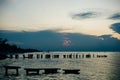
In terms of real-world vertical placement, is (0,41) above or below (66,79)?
above

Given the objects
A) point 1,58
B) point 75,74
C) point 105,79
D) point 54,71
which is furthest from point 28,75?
point 1,58

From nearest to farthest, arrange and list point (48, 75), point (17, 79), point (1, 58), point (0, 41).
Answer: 1. point (17, 79)
2. point (48, 75)
3. point (1, 58)
4. point (0, 41)

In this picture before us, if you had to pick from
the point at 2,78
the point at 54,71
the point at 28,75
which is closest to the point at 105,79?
the point at 54,71

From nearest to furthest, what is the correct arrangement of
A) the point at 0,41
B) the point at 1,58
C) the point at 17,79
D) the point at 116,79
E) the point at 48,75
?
the point at 17,79 < the point at 116,79 < the point at 48,75 < the point at 1,58 < the point at 0,41

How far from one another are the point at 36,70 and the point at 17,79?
2.62m

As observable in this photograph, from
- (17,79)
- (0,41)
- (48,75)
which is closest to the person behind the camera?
(17,79)

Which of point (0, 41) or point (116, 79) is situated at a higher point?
point (0, 41)

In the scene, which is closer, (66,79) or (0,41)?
(66,79)

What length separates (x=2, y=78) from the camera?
51.5 feet

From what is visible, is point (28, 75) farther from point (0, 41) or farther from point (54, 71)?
point (0, 41)

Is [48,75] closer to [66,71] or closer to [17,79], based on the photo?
[66,71]

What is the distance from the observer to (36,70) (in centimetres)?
1803

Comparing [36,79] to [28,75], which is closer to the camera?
[36,79]

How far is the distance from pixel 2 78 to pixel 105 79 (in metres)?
6.68
